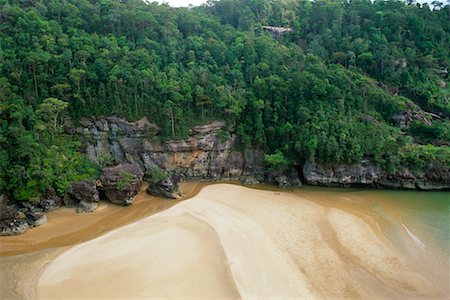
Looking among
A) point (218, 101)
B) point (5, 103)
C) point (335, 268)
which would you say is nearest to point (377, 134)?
point (218, 101)

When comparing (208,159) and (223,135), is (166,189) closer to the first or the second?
(208,159)

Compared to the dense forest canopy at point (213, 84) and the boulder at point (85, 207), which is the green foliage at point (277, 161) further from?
the boulder at point (85, 207)

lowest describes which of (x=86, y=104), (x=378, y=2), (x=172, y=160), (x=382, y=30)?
(x=172, y=160)

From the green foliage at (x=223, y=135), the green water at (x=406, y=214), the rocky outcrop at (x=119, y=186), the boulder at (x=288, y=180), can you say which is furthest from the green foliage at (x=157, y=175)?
the green water at (x=406, y=214)

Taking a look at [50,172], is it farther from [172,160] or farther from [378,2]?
[378,2]

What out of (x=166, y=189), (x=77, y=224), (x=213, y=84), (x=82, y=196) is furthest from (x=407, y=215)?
(x=82, y=196)

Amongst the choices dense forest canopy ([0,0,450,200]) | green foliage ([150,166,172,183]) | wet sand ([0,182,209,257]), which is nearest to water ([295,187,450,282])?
dense forest canopy ([0,0,450,200])
